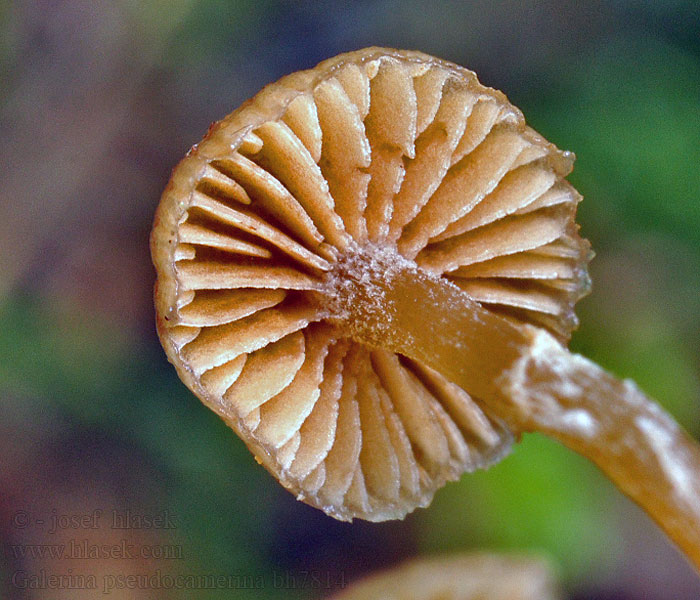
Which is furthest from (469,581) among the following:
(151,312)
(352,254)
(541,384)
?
(151,312)

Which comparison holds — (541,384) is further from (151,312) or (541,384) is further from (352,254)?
(151,312)

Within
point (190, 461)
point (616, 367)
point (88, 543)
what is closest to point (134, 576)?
point (88, 543)

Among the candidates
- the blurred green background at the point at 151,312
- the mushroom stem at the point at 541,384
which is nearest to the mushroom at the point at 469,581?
the blurred green background at the point at 151,312

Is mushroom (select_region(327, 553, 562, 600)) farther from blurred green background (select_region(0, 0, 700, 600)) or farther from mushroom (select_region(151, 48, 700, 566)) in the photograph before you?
mushroom (select_region(151, 48, 700, 566))

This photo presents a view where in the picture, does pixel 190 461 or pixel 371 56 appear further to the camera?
pixel 190 461

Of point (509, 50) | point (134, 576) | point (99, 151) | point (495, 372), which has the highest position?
point (509, 50)

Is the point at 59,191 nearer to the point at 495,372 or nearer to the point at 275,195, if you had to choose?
the point at 275,195

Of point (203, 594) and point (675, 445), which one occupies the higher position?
point (675, 445)
